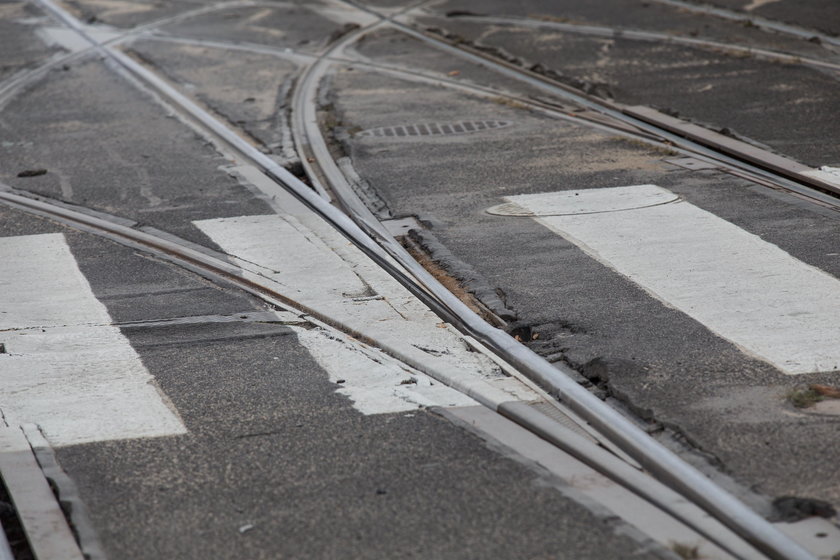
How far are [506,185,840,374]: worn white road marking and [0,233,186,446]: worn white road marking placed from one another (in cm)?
271

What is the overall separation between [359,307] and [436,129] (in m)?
4.71

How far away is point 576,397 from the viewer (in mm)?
5035

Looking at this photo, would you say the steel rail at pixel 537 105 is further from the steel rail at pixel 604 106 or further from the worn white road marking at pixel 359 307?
Answer: the worn white road marking at pixel 359 307

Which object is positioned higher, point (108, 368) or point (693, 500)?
point (693, 500)

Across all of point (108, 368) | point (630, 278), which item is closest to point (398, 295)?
point (630, 278)

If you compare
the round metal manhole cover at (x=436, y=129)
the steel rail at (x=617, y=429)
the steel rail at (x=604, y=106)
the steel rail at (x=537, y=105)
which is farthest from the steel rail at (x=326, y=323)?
the steel rail at (x=604, y=106)

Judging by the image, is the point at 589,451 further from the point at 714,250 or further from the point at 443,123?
the point at 443,123

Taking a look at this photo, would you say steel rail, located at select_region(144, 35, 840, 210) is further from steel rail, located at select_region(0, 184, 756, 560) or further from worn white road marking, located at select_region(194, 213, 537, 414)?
steel rail, located at select_region(0, 184, 756, 560)

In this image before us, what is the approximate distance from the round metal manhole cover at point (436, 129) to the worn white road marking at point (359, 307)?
105 inches

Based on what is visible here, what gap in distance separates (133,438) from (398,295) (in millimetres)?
2133

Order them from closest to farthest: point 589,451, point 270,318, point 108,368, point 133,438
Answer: point 589,451 → point 133,438 → point 108,368 → point 270,318

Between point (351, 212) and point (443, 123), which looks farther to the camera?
point (443, 123)

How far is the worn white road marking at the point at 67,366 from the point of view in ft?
16.5

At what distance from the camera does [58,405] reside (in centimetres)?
521
